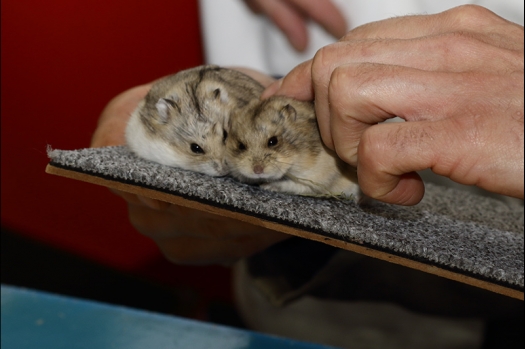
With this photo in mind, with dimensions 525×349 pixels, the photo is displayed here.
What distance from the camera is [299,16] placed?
6.10ft

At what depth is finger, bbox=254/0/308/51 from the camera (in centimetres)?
186

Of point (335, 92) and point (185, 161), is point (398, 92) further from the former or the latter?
point (185, 161)

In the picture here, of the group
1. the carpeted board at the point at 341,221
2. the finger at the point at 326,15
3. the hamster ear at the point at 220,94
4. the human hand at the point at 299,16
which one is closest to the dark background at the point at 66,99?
the human hand at the point at 299,16

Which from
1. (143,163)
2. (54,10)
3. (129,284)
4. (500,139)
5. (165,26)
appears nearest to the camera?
(500,139)

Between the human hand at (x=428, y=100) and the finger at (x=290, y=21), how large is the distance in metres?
0.74

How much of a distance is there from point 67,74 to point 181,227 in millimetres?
1149

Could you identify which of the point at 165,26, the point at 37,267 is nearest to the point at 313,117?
the point at 165,26

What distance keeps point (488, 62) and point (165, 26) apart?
5.48 ft

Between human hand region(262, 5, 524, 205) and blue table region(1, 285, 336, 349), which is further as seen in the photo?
blue table region(1, 285, 336, 349)

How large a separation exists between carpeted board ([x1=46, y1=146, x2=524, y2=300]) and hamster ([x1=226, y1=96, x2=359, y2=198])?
8 cm

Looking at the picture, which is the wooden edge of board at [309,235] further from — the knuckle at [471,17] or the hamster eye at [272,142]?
the knuckle at [471,17]

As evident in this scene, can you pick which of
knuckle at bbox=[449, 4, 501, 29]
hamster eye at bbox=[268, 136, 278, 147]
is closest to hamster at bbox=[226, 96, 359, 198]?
hamster eye at bbox=[268, 136, 278, 147]

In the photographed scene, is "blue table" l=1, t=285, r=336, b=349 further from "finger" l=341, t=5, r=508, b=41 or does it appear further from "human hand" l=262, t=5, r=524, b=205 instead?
"finger" l=341, t=5, r=508, b=41

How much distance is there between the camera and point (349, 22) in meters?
1.75
